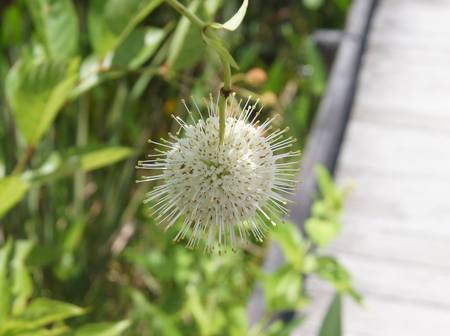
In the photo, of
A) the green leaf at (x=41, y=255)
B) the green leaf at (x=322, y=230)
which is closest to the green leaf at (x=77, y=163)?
the green leaf at (x=41, y=255)

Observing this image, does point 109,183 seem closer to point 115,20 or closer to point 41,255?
point 41,255

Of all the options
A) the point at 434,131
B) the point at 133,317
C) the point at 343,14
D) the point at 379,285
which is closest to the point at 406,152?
the point at 434,131

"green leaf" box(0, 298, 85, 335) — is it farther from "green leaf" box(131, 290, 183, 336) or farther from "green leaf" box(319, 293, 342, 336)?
"green leaf" box(131, 290, 183, 336)

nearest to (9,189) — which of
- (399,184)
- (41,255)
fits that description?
(41,255)

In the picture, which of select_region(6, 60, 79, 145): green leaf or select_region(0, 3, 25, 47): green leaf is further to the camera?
select_region(0, 3, 25, 47): green leaf

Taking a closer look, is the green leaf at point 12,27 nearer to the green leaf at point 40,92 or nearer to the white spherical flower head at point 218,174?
the green leaf at point 40,92

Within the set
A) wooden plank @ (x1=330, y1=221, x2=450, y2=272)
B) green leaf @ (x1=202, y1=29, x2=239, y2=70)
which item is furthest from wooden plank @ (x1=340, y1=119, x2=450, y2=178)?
green leaf @ (x1=202, y1=29, x2=239, y2=70)

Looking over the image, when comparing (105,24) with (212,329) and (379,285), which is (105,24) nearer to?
(212,329)
